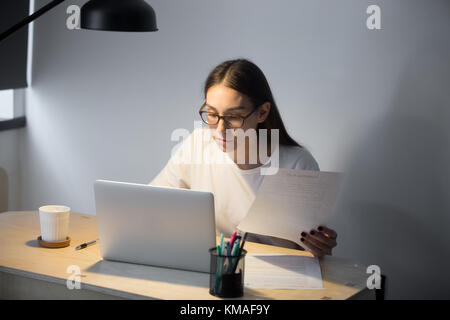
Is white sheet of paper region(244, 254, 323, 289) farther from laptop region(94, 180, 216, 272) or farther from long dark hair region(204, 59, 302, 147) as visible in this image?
long dark hair region(204, 59, 302, 147)

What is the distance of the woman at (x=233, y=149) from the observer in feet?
6.15

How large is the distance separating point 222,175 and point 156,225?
62 cm

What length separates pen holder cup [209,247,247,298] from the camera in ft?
4.28

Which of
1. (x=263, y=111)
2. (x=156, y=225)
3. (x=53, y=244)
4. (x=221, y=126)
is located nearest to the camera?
(x=156, y=225)

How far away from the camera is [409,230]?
2203 millimetres

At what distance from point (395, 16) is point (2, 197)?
222cm

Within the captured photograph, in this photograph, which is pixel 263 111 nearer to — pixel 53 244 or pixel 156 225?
pixel 156 225

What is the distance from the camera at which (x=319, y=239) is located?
1565 mm

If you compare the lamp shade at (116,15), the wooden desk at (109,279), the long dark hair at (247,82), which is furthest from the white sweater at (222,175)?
the lamp shade at (116,15)

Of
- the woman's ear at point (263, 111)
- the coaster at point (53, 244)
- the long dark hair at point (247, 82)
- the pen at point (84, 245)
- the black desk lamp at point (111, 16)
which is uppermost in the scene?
the black desk lamp at point (111, 16)

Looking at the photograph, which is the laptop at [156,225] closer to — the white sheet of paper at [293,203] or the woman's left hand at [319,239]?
the white sheet of paper at [293,203]

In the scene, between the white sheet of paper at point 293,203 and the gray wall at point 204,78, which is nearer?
the white sheet of paper at point 293,203

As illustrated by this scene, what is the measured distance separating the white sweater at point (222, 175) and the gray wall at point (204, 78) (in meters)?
0.38

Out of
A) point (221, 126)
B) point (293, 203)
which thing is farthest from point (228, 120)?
point (293, 203)
